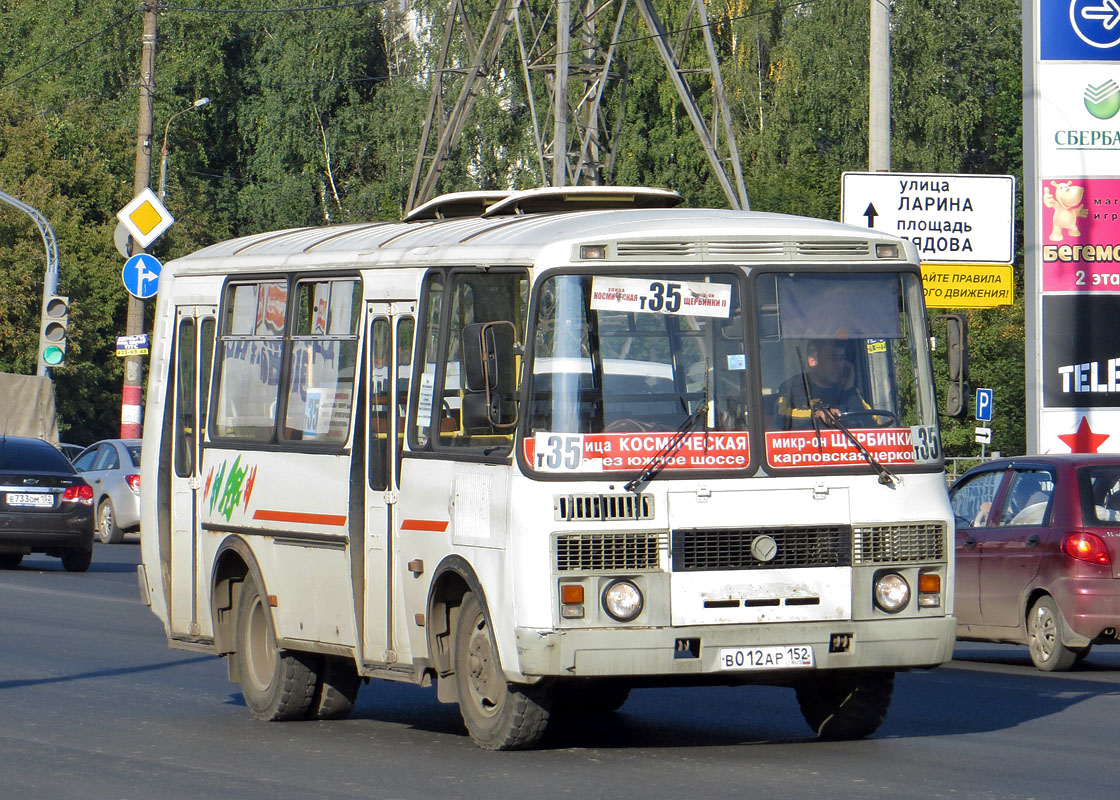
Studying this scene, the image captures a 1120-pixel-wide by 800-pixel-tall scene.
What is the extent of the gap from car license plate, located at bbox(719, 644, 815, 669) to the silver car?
2288 centimetres

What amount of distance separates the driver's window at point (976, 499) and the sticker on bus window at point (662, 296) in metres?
6.56

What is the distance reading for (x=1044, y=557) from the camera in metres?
14.9

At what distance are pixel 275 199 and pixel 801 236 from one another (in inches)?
2592

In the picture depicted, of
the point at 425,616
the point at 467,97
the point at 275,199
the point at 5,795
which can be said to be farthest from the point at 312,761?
the point at 275,199

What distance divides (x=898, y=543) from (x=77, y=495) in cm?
1701

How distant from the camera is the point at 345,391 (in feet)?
36.6

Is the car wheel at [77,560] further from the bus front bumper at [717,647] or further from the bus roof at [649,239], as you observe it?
the bus front bumper at [717,647]

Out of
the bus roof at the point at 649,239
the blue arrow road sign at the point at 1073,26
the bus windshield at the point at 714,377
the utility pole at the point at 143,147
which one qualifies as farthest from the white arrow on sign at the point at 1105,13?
the utility pole at the point at 143,147

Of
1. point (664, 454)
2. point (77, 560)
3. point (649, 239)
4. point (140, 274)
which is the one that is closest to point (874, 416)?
point (664, 454)

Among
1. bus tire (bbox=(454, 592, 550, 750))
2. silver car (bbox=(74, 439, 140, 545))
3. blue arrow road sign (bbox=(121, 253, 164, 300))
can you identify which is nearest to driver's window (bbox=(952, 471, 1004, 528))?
bus tire (bbox=(454, 592, 550, 750))

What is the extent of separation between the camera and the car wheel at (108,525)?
106 ft

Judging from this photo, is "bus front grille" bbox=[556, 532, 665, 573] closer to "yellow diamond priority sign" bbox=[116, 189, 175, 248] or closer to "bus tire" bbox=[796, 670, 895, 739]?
"bus tire" bbox=[796, 670, 895, 739]

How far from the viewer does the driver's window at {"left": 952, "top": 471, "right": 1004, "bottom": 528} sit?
16.0 metres

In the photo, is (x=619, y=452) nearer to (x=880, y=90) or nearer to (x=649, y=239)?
(x=649, y=239)
